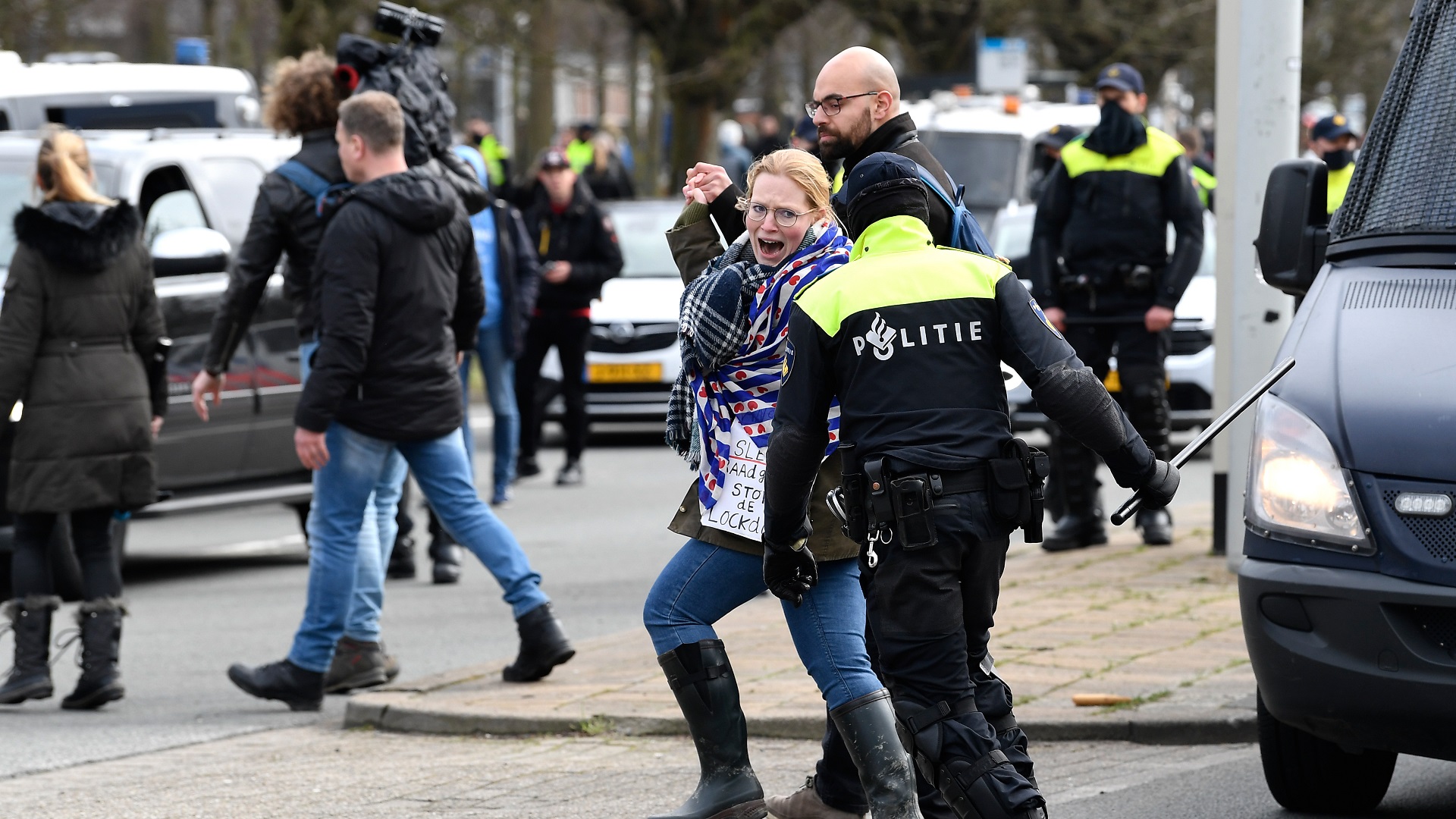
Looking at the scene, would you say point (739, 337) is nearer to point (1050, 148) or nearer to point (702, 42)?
point (1050, 148)

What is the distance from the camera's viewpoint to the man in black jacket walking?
22.1 feet

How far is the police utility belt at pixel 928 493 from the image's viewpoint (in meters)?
4.22

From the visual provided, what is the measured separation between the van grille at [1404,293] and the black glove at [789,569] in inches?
57.1

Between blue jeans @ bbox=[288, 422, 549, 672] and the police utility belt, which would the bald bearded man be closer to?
the police utility belt

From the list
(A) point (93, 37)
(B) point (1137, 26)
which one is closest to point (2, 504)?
(B) point (1137, 26)

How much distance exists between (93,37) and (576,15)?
11.4 metres

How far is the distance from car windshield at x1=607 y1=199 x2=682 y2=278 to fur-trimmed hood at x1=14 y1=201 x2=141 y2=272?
8.07 m

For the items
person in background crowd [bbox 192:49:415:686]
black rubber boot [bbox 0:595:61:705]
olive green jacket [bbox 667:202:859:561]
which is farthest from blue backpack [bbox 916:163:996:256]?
black rubber boot [bbox 0:595:61:705]

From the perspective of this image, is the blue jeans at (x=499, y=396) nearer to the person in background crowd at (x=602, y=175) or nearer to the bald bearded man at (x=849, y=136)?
the bald bearded man at (x=849, y=136)

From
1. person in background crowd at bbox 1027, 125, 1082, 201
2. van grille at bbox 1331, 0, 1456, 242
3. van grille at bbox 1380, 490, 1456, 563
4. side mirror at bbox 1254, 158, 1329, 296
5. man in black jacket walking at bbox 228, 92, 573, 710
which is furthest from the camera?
person in background crowd at bbox 1027, 125, 1082, 201

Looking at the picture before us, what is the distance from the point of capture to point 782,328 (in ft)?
15.6

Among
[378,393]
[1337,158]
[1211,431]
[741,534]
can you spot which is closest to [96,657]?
[378,393]

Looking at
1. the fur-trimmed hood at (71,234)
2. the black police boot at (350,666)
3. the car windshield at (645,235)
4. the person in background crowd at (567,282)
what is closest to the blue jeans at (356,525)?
the black police boot at (350,666)

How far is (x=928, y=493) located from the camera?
423 cm
